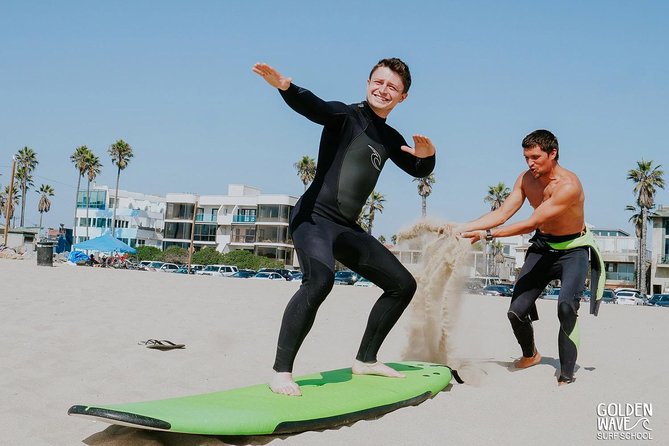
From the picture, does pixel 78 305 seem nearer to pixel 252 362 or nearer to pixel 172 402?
pixel 252 362

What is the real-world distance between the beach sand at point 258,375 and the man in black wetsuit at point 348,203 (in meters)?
0.70

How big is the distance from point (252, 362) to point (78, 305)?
476 centimetres

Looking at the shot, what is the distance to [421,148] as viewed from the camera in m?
5.08

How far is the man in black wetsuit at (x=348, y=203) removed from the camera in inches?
168

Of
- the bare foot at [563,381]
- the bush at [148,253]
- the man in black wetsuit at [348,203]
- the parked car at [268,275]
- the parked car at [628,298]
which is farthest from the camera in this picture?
the bush at [148,253]

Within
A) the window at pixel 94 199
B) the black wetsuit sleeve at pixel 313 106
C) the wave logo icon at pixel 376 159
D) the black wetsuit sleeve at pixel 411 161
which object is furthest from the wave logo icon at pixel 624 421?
the window at pixel 94 199

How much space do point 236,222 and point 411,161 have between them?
77.1 metres

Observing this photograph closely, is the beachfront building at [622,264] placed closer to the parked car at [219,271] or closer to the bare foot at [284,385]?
the parked car at [219,271]

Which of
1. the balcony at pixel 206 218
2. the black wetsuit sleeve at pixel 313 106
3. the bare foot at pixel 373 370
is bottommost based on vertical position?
the bare foot at pixel 373 370

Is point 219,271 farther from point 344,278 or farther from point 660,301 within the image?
point 660,301

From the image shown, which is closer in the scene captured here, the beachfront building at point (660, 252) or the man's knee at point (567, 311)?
the man's knee at point (567, 311)

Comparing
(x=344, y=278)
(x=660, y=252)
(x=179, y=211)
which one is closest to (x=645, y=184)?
(x=660, y=252)

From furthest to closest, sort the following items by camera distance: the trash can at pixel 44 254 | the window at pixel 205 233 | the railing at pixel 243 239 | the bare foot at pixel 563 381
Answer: the window at pixel 205 233 → the railing at pixel 243 239 → the trash can at pixel 44 254 → the bare foot at pixel 563 381

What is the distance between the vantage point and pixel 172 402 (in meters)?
3.63
